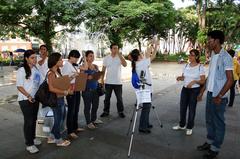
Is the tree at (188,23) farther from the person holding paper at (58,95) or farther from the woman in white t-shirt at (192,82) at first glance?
the person holding paper at (58,95)

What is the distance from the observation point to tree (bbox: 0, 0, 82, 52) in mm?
16047

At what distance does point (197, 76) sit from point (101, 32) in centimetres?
2488

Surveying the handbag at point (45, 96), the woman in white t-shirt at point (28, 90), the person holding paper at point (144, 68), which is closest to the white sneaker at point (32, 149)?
the woman in white t-shirt at point (28, 90)

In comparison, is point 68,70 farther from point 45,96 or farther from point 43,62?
point 43,62

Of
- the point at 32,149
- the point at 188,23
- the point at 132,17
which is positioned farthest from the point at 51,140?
the point at 188,23

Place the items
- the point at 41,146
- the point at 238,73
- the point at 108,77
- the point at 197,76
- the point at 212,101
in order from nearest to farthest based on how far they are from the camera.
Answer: the point at 212,101 < the point at 41,146 < the point at 197,76 < the point at 108,77 < the point at 238,73

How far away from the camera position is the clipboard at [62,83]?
4558mm

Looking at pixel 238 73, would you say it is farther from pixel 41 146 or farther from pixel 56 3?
pixel 56 3

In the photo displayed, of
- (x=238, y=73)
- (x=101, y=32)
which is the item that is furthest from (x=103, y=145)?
(x=101, y=32)

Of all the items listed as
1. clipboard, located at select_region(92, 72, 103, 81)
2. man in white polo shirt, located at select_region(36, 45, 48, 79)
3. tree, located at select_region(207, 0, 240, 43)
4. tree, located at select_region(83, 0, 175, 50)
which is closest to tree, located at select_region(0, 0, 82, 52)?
tree, located at select_region(83, 0, 175, 50)

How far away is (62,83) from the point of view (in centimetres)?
463

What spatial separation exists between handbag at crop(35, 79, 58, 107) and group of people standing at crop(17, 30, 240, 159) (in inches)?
3.1

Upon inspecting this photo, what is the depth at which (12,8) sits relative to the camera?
52.4 feet

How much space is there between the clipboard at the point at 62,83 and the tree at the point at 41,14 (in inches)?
491
